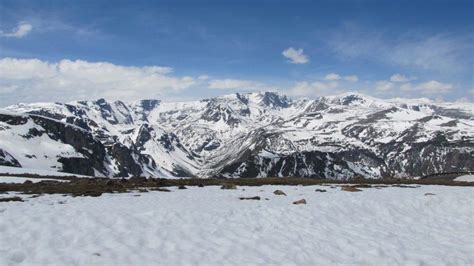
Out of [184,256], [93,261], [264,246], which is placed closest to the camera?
[93,261]

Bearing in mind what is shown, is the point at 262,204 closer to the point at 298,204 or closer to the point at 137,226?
the point at 298,204

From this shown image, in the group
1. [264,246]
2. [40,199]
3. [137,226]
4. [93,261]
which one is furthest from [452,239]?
[40,199]

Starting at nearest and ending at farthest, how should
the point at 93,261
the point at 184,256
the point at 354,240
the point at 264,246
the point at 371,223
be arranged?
the point at 93,261
the point at 184,256
the point at 264,246
the point at 354,240
the point at 371,223

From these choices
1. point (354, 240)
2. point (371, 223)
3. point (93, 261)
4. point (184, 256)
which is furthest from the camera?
point (371, 223)

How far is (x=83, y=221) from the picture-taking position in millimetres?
20844

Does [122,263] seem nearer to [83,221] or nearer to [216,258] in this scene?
[216,258]

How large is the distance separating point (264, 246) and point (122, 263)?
635 cm

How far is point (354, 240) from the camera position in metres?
20.5

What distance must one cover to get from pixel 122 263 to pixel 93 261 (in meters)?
1.04

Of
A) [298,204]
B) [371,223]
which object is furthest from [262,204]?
[371,223]

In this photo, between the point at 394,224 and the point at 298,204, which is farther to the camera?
the point at 298,204

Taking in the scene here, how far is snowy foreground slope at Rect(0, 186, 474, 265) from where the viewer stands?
16.3 m

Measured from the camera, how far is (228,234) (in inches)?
796

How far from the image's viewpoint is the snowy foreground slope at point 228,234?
16.3 metres
